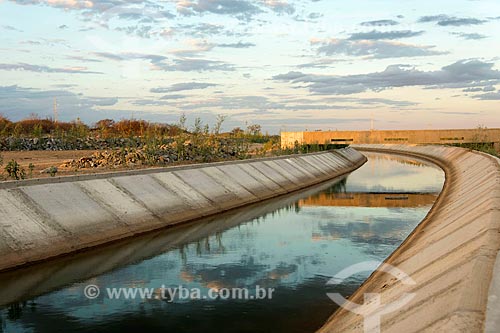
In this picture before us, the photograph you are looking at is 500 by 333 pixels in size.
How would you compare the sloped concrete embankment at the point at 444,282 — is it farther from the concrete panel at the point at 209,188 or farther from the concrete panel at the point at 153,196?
the concrete panel at the point at 209,188

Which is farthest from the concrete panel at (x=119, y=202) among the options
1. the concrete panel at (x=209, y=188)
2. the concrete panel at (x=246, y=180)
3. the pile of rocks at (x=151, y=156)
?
the pile of rocks at (x=151, y=156)

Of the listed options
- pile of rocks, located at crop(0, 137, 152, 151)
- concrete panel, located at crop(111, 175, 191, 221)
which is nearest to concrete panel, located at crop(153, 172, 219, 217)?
concrete panel, located at crop(111, 175, 191, 221)

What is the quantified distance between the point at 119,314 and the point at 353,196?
2164cm

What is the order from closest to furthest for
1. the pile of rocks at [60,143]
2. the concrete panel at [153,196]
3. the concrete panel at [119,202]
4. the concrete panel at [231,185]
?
the concrete panel at [119,202], the concrete panel at [153,196], the concrete panel at [231,185], the pile of rocks at [60,143]

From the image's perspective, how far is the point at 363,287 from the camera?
10.9 metres

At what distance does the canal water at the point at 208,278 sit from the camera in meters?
9.24

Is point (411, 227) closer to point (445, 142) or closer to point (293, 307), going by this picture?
point (293, 307)

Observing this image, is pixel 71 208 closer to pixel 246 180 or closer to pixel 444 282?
pixel 444 282

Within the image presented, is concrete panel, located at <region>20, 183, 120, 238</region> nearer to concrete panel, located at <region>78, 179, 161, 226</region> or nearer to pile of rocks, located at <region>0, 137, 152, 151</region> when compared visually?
concrete panel, located at <region>78, 179, 161, 226</region>

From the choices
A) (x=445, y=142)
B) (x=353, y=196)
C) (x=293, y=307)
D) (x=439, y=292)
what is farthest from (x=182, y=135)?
(x=445, y=142)

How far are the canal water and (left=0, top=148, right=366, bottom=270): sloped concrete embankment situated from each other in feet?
2.36

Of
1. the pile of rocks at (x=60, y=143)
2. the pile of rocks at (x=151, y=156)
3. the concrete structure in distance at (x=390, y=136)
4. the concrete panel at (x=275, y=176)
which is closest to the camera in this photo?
the concrete panel at (x=275, y=176)

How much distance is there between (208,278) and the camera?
11898 mm

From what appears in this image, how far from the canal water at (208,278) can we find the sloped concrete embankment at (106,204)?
2.36 feet
